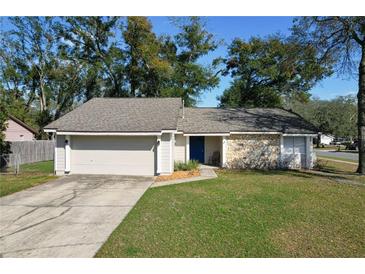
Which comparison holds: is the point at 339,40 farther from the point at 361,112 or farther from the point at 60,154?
the point at 60,154

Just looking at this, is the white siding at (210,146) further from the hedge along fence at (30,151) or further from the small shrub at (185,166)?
the hedge along fence at (30,151)

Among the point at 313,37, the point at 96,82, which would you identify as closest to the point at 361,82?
the point at 313,37

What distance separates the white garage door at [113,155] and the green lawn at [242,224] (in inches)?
151

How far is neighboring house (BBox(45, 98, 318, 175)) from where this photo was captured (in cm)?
1336

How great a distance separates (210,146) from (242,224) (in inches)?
465

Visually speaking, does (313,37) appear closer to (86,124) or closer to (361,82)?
(361,82)

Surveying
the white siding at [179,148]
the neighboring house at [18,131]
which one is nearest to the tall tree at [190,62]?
the white siding at [179,148]

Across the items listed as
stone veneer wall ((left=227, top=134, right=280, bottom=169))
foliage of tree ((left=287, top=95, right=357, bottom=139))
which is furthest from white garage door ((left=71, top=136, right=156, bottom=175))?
foliage of tree ((left=287, top=95, right=357, bottom=139))

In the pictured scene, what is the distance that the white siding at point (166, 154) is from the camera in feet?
43.3

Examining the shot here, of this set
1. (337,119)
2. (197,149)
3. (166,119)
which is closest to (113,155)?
(166,119)

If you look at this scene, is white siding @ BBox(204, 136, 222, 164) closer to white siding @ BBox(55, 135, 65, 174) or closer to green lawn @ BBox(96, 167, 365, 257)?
green lawn @ BBox(96, 167, 365, 257)

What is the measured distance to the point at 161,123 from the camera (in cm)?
1354

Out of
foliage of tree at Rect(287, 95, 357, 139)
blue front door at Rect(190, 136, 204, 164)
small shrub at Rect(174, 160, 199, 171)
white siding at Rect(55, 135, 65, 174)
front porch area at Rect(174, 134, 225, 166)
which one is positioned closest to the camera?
white siding at Rect(55, 135, 65, 174)

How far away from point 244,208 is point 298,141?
35.7 ft
